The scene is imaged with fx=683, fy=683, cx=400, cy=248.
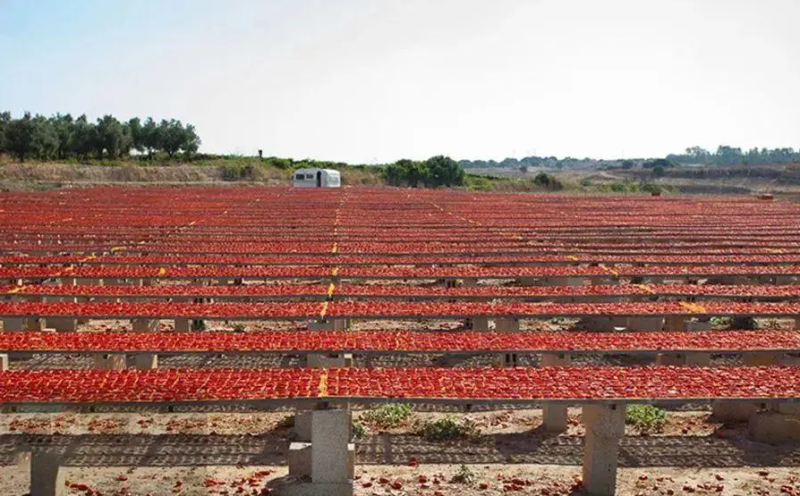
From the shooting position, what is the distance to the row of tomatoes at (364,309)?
39.2 ft

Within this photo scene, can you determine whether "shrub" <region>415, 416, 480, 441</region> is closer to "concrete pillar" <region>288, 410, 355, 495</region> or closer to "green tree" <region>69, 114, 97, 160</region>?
"concrete pillar" <region>288, 410, 355, 495</region>

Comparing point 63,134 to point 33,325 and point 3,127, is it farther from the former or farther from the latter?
point 33,325

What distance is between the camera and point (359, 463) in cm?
828

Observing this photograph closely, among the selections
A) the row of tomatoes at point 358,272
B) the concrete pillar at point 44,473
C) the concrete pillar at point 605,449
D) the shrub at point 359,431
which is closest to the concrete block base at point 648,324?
the row of tomatoes at point 358,272

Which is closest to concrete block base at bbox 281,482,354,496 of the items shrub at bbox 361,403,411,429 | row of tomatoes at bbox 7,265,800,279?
shrub at bbox 361,403,411,429

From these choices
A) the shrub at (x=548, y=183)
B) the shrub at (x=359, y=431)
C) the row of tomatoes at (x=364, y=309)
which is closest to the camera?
the shrub at (x=359, y=431)

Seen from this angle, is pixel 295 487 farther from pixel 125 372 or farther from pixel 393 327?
pixel 393 327

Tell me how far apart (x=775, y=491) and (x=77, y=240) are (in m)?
21.0

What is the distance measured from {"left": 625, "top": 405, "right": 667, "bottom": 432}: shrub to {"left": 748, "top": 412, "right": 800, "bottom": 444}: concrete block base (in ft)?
4.07

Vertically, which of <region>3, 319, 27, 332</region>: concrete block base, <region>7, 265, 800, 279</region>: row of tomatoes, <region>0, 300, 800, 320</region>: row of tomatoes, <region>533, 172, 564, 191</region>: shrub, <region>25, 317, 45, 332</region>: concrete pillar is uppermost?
<region>533, 172, 564, 191</region>: shrub

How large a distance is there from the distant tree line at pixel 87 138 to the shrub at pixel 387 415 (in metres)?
64.4

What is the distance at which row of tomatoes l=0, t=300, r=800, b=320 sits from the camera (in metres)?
11.9

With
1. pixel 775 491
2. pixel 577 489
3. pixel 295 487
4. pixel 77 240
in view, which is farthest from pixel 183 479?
pixel 77 240

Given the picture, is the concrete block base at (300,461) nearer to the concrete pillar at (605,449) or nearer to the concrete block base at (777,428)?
the concrete pillar at (605,449)
